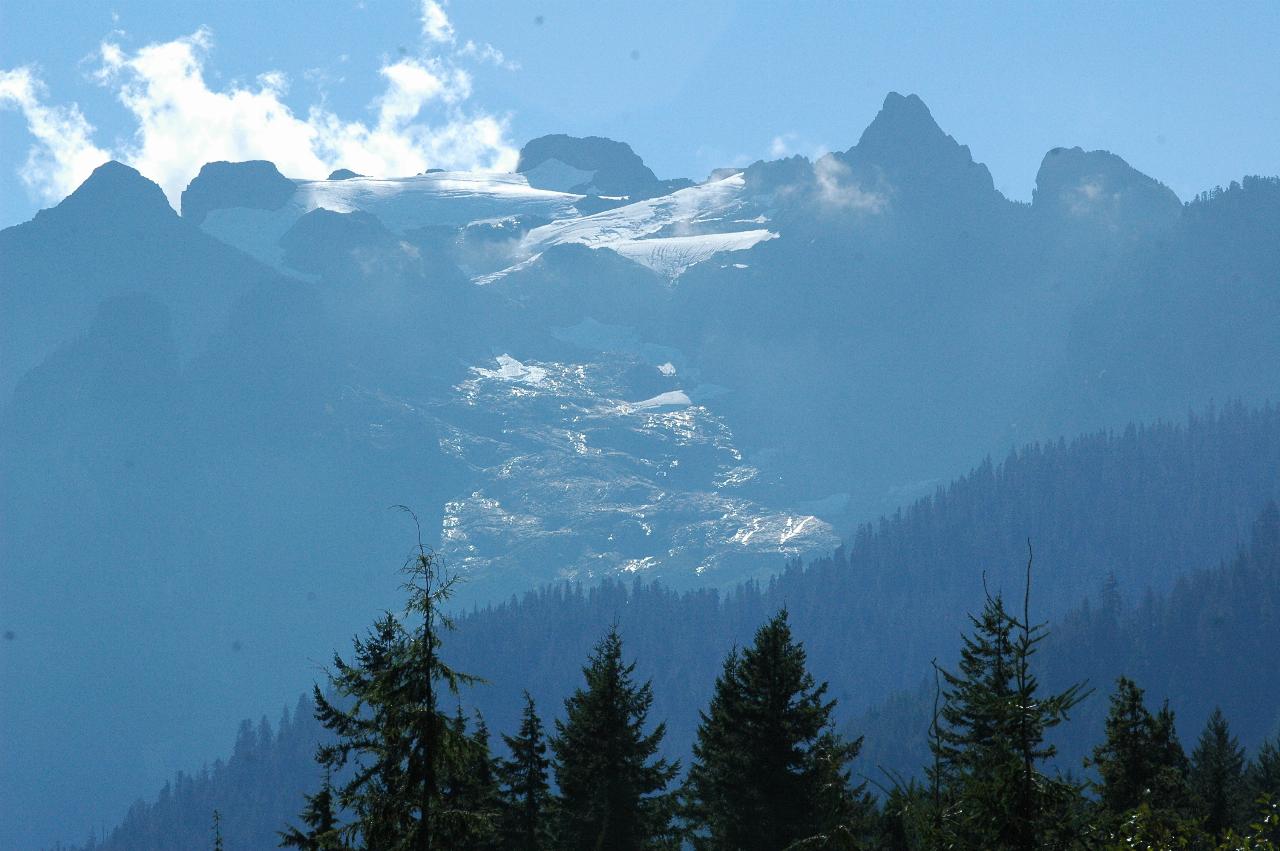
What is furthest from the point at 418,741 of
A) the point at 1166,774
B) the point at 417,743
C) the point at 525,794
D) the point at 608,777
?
the point at 1166,774

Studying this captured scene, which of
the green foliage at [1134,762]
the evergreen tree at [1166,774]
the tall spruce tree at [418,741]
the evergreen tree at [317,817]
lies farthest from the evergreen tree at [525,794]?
the tall spruce tree at [418,741]

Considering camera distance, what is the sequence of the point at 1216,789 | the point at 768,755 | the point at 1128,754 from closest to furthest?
the point at 768,755 < the point at 1128,754 < the point at 1216,789

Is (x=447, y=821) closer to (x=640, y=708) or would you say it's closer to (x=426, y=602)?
(x=426, y=602)

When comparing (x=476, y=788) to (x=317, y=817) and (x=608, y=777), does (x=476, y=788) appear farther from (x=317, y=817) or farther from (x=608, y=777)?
(x=608, y=777)

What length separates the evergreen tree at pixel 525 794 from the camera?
35.2m

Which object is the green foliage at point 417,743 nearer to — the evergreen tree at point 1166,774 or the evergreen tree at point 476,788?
the evergreen tree at point 476,788

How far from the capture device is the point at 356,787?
24781 mm

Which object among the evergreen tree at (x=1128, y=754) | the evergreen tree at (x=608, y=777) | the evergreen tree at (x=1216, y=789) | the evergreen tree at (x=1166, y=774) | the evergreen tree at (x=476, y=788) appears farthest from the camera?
the evergreen tree at (x=1216, y=789)

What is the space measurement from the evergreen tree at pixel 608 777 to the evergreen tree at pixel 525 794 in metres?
0.55

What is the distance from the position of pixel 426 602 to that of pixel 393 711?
59.7 inches

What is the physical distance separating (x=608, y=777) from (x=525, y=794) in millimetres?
2246

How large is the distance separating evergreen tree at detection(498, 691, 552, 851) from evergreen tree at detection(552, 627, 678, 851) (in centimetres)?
55

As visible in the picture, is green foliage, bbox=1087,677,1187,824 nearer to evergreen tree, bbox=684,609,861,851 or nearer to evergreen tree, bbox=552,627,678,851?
evergreen tree, bbox=684,609,861,851

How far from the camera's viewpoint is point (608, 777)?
116ft
